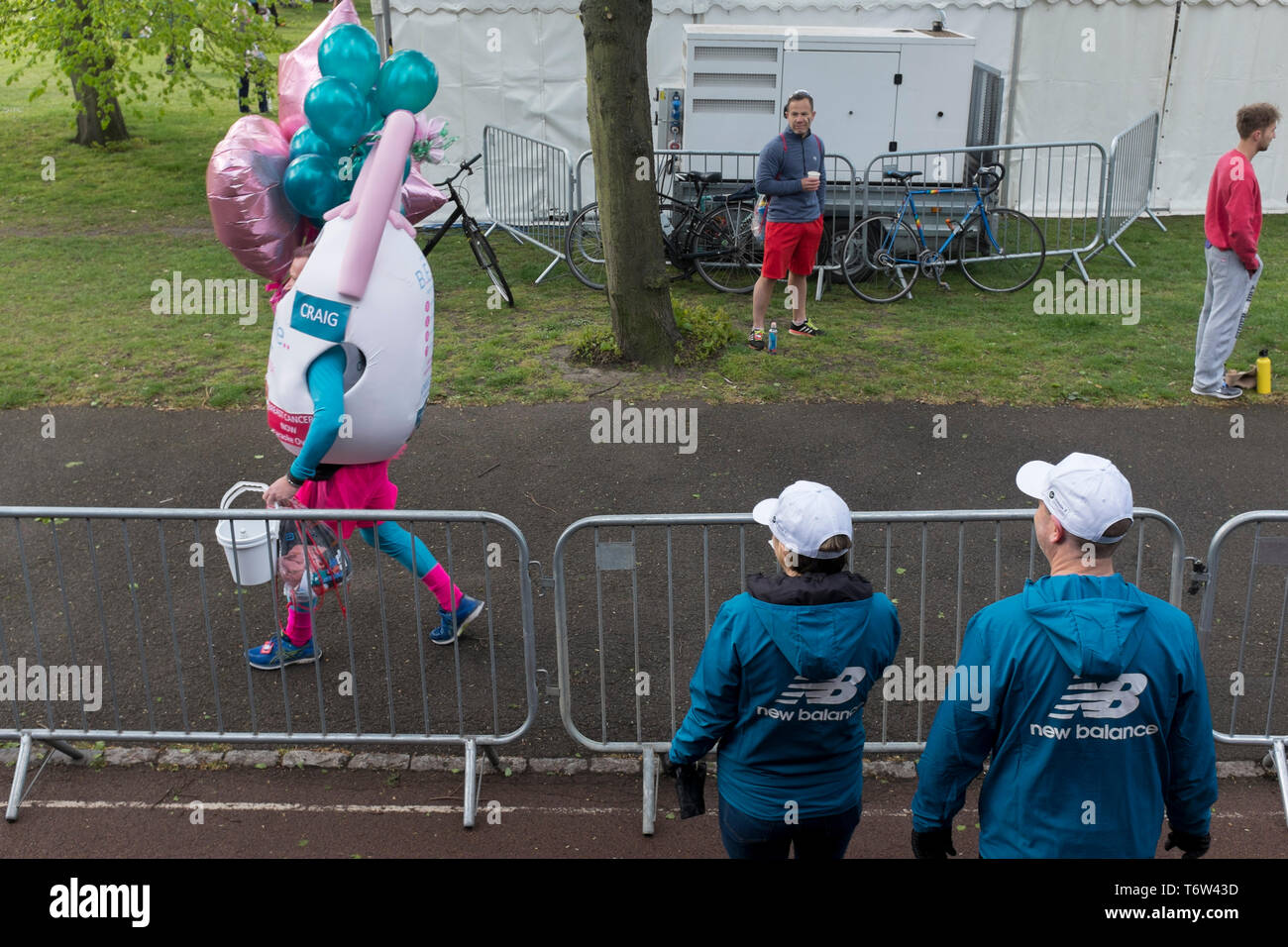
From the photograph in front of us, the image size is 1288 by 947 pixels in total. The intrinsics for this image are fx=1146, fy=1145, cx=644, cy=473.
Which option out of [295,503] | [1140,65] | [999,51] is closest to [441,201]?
[295,503]

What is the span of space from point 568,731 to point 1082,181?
1222 centimetres

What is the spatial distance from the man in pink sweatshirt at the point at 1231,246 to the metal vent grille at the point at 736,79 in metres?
4.97

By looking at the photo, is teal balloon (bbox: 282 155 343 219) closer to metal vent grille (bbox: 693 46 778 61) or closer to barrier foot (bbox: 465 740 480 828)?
barrier foot (bbox: 465 740 480 828)

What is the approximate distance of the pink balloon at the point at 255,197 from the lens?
504cm

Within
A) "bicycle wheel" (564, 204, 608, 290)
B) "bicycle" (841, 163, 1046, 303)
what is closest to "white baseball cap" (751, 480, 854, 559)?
"bicycle" (841, 163, 1046, 303)

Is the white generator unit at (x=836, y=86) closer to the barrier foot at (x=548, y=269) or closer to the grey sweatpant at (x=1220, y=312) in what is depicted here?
the barrier foot at (x=548, y=269)

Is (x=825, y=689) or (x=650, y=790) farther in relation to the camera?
(x=650, y=790)

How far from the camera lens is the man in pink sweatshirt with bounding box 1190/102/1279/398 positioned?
8.18 meters

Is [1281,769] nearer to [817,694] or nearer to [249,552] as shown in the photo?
[817,694]

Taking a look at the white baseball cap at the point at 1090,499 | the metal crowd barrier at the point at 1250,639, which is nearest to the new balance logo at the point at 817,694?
the white baseball cap at the point at 1090,499

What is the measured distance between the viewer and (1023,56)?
46.2 ft

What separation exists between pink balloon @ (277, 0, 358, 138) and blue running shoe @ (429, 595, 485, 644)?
2403 mm

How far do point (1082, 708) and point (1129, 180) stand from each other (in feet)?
40.7

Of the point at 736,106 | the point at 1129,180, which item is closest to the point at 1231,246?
the point at 736,106
